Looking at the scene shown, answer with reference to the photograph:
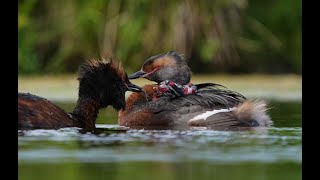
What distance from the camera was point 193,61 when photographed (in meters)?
16.8

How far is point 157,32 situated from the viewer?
1608cm

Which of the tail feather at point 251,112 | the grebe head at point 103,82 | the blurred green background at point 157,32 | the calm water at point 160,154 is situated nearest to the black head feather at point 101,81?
the grebe head at point 103,82

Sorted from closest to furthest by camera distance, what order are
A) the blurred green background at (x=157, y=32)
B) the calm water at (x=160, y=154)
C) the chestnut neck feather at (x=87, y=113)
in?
the calm water at (x=160, y=154) → the chestnut neck feather at (x=87, y=113) → the blurred green background at (x=157, y=32)

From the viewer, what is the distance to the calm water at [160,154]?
624 centimetres

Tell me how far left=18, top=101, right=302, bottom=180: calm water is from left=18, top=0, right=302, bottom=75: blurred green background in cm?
733

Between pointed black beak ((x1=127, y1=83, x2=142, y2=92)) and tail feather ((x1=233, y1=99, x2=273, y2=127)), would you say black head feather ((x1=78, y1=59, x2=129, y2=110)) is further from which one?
tail feather ((x1=233, y1=99, x2=273, y2=127))

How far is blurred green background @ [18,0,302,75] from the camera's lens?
52.7ft

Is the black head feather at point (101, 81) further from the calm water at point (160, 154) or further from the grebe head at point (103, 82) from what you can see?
the calm water at point (160, 154)

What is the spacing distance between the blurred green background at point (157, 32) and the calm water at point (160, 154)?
7334 millimetres

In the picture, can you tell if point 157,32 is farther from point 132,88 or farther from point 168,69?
point 132,88

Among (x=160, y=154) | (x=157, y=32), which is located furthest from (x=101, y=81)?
(x=157, y=32)
